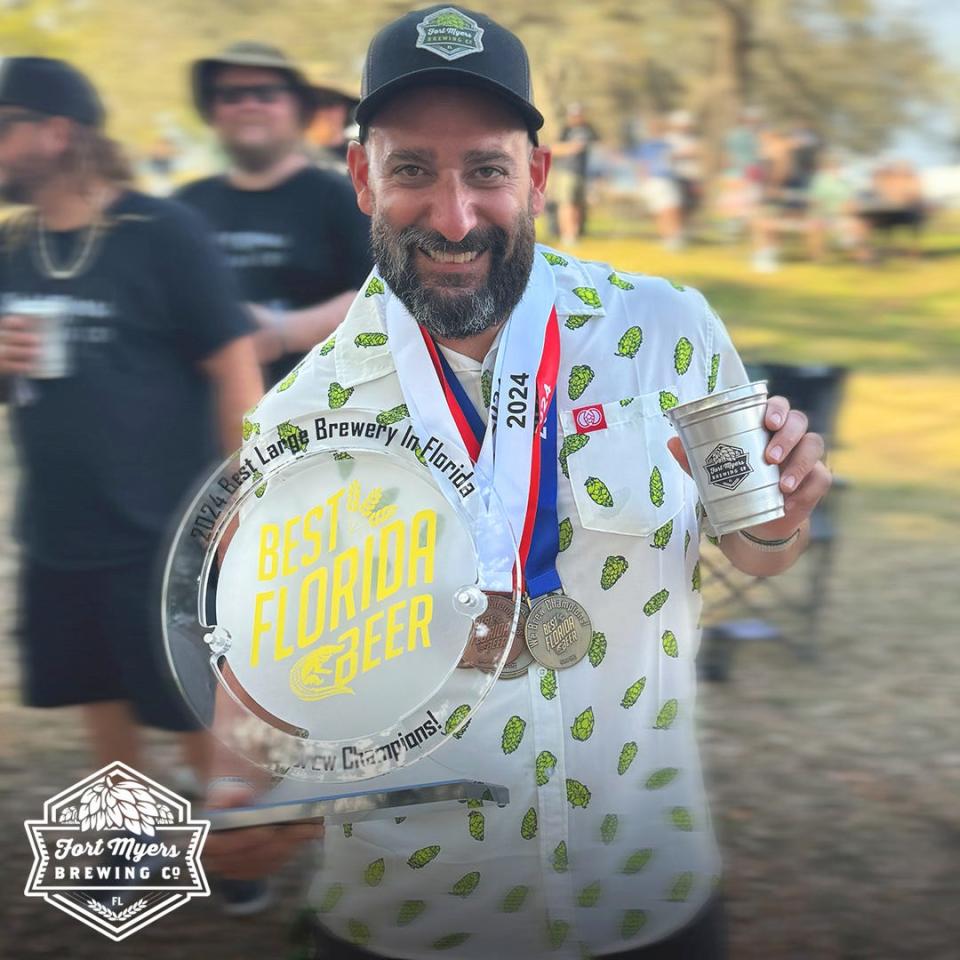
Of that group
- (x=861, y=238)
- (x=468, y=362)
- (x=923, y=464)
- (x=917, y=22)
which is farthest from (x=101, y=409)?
(x=861, y=238)

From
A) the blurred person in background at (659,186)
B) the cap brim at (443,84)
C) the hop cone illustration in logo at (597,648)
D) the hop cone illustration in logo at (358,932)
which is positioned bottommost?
the hop cone illustration in logo at (358,932)

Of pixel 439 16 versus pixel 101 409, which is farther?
pixel 101 409

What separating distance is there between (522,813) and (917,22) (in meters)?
10.9

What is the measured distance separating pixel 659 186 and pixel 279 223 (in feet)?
28.7

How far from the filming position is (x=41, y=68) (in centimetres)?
338

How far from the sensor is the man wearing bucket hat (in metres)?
1.79

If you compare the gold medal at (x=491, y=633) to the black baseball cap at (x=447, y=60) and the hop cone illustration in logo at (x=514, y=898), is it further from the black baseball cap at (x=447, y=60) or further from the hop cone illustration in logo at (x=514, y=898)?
the black baseball cap at (x=447, y=60)

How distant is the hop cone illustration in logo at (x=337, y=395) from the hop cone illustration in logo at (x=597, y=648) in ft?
1.47

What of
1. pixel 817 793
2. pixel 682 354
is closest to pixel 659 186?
pixel 817 793

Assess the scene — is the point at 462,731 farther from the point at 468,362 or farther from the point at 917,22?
the point at 917,22

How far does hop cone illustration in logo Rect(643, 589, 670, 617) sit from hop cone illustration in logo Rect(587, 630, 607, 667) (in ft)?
0.21

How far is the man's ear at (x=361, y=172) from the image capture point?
6.26 ft

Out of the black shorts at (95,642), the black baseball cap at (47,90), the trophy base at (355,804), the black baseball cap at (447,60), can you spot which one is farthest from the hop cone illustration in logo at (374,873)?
the black baseball cap at (47,90)

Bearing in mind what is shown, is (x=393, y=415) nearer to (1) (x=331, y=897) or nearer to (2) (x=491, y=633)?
(2) (x=491, y=633)
